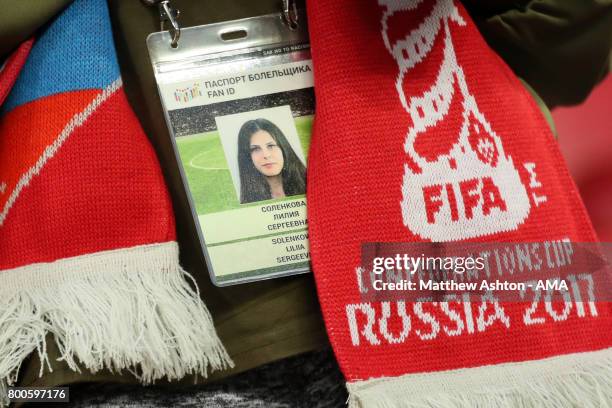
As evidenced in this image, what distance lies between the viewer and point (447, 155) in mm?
474

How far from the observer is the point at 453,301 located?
0.47 metres

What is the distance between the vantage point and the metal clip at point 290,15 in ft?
1.58

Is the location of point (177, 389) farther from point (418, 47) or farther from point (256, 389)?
point (418, 47)

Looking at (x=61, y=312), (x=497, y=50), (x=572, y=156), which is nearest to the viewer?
(x=61, y=312)

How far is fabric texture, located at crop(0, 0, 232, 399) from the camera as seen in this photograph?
0.44 metres

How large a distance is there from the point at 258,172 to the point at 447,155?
0.16 m

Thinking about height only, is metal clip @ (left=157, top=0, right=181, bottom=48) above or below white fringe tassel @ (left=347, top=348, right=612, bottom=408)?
above

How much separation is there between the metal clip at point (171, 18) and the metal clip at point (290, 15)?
9 centimetres

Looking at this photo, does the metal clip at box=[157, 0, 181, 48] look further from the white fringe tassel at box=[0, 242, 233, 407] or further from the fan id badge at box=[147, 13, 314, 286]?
the white fringe tassel at box=[0, 242, 233, 407]

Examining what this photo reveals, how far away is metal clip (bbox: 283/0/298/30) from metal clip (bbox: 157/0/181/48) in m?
0.09

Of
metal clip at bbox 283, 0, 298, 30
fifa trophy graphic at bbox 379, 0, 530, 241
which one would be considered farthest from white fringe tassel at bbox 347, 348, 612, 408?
metal clip at bbox 283, 0, 298, 30

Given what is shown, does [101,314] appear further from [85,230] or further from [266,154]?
[266,154]

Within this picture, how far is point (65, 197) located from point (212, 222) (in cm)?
12

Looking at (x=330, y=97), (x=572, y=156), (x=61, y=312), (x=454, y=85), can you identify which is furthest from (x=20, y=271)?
(x=572, y=156)
